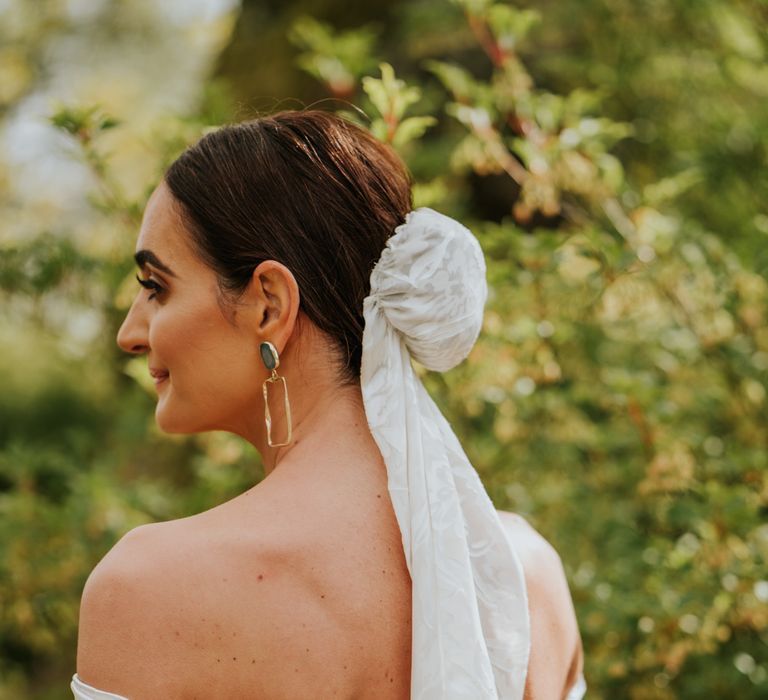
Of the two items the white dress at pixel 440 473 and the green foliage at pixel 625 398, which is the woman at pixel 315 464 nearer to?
the white dress at pixel 440 473

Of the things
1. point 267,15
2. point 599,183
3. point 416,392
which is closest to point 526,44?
point 267,15

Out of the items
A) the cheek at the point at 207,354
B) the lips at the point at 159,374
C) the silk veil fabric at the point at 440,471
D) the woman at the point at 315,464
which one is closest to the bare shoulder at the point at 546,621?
the woman at the point at 315,464

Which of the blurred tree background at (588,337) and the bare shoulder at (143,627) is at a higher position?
the bare shoulder at (143,627)

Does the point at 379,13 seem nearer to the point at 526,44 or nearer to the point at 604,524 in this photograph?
the point at 526,44

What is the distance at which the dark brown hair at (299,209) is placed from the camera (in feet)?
5.59

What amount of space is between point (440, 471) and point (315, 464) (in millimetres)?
239

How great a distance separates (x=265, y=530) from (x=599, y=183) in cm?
180

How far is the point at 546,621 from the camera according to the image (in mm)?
1906

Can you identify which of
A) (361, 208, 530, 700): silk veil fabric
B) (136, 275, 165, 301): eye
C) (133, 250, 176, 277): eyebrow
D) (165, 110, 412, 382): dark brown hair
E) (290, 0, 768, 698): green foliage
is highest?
(165, 110, 412, 382): dark brown hair

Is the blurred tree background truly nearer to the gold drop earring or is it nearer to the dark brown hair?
the dark brown hair

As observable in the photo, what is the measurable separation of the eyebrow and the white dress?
0.36 meters

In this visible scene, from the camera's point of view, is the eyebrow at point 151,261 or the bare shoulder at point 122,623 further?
the eyebrow at point 151,261

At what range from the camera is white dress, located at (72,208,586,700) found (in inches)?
62.3

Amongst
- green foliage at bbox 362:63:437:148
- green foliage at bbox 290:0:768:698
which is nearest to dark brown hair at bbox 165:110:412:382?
green foliage at bbox 362:63:437:148
